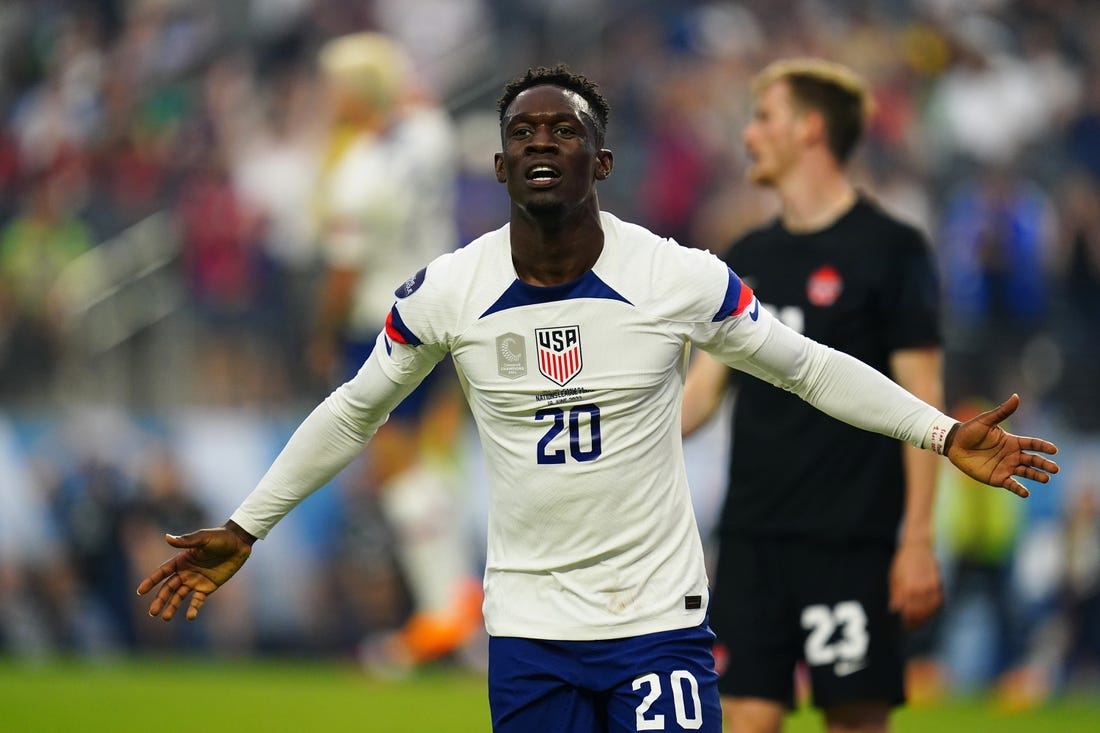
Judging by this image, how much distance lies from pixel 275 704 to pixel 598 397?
214 inches

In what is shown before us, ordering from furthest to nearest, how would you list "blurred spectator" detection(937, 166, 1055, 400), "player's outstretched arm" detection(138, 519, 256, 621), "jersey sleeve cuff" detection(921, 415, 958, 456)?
"blurred spectator" detection(937, 166, 1055, 400), "player's outstretched arm" detection(138, 519, 256, 621), "jersey sleeve cuff" detection(921, 415, 958, 456)

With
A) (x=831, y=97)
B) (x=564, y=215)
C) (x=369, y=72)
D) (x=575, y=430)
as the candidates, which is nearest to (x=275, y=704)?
(x=369, y=72)

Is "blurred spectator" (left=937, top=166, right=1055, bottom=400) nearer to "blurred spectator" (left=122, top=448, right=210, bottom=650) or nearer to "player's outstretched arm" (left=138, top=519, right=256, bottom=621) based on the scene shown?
"blurred spectator" (left=122, top=448, right=210, bottom=650)

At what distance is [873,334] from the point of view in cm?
543

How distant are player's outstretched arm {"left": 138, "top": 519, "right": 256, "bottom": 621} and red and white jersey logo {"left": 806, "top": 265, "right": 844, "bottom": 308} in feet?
6.87

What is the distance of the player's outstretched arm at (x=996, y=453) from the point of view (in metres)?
3.91

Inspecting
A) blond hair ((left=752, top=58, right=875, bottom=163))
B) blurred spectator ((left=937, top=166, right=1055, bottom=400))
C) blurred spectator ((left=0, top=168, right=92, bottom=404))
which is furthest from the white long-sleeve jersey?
blurred spectator ((left=0, top=168, right=92, bottom=404))

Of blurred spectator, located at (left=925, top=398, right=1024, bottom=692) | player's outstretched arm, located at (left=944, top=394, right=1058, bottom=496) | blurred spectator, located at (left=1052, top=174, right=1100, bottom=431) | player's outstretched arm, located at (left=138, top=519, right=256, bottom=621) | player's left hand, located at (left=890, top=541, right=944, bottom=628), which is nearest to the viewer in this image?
player's outstretched arm, located at (left=944, top=394, right=1058, bottom=496)

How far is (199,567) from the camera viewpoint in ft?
13.7

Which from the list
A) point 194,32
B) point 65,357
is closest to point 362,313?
point 65,357

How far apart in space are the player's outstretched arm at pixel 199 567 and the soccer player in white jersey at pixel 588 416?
170 mm

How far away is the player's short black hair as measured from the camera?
13.0ft

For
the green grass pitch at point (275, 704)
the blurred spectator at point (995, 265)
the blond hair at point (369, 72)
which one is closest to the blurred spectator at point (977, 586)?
the green grass pitch at point (275, 704)

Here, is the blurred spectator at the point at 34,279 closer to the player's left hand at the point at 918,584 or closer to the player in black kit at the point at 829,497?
the player in black kit at the point at 829,497
